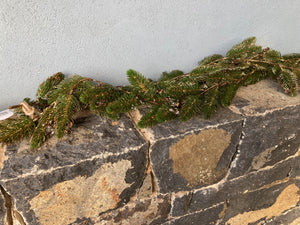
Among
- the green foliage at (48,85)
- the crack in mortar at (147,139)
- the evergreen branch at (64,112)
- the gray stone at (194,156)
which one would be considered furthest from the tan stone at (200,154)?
the green foliage at (48,85)

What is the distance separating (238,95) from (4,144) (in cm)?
124

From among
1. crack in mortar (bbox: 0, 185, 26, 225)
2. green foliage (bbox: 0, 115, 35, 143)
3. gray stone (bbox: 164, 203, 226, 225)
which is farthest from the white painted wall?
gray stone (bbox: 164, 203, 226, 225)

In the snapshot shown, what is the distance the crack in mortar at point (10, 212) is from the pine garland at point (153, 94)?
0.78ft

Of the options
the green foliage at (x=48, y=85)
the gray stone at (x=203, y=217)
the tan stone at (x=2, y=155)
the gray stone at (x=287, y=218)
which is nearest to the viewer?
the tan stone at (x=2, y=155)

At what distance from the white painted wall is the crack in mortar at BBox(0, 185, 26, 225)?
45 cm

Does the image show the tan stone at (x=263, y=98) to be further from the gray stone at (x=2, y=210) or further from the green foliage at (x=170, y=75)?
the gray stone at (x=2, y=210)

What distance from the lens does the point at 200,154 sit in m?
1.27

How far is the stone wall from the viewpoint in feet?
3.17

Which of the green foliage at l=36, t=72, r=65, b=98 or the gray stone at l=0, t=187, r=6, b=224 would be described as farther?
the green foliage at l=36, t=72, r=65, b=98

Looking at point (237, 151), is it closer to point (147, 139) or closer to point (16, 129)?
point (147, 139)

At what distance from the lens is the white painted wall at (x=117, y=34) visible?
3.38ft

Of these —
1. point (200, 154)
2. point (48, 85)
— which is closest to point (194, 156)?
point (200, 154)

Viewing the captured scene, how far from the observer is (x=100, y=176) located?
3.47 ft

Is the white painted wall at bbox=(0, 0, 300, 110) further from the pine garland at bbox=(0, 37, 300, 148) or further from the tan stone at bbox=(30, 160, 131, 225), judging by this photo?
the tan stone at bbox=(30, 160, 131, 225)
